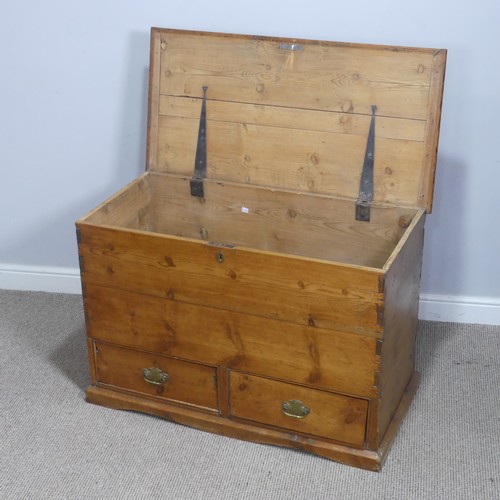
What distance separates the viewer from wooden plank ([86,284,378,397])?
2.17 m

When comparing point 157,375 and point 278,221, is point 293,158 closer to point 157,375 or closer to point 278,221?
point 278,221

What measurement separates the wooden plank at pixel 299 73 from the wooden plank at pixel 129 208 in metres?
0.29

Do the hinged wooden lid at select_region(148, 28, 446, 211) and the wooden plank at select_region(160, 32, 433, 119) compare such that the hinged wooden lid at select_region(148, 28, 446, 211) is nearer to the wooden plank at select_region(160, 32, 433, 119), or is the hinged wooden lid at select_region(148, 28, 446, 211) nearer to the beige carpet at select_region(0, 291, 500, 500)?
the wooden plank at select_region(160, 32, 433, 119)

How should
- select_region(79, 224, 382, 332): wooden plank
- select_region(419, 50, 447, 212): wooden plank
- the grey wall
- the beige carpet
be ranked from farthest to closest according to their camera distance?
the grey wall
select_region(419, 50, 447, 212): wooden plank
the beige carpet
select_region(79, 224, 382, 332): wooden plank

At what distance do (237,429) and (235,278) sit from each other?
0.44 metres

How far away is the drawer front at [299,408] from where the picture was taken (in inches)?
88.0

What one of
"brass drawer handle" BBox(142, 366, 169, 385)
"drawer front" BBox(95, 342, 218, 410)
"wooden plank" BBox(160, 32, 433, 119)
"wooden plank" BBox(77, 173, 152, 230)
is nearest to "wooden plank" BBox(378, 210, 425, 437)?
"wooden plank" BBox(160, 32, 433, 119)

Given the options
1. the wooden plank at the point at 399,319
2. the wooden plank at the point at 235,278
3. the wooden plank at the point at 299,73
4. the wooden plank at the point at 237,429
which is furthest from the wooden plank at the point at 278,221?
the wooden plank at the point at 237,429

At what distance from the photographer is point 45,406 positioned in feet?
8.27

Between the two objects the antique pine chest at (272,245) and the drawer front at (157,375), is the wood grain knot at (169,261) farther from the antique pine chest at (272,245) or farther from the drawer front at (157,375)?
the drawer front at (157,375)

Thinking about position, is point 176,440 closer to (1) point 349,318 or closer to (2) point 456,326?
(1) point 349,318

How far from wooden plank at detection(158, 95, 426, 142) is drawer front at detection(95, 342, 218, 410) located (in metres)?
0.69

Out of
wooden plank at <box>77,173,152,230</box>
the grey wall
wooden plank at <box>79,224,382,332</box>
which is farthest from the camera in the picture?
the grey wall

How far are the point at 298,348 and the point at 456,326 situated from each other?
2.88 feet
